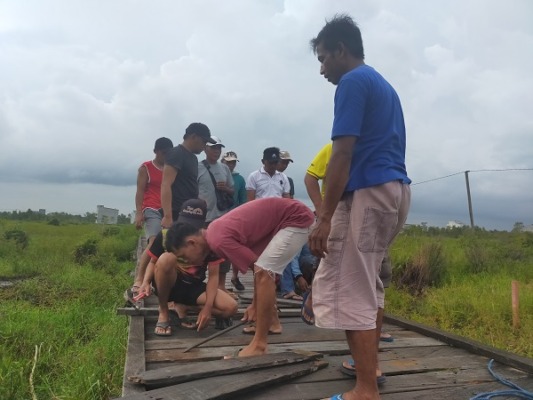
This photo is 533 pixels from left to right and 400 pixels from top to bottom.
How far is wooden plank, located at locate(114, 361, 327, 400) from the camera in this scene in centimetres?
207

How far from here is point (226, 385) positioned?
223 cm

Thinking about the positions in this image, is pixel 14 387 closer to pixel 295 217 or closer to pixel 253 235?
pixel 253 235

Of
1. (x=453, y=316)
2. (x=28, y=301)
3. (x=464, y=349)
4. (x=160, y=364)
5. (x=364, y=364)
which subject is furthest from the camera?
(x=28, y=301)

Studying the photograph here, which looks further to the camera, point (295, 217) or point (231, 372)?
point (295, 217)

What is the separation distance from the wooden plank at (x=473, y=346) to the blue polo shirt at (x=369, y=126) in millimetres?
1397

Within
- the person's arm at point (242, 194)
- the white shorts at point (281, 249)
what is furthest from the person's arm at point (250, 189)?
the white shorts at point (281, 249)

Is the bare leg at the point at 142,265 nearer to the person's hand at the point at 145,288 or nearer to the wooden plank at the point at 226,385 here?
the person's hand at the point at 145,288

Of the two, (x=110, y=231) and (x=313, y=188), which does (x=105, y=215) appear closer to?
(x=110, y=231)

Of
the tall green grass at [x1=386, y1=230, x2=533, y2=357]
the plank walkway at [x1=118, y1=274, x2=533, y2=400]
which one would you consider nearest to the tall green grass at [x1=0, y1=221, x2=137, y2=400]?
the plank walkway at [x1=118, y1=274, x2=533, y2=400]

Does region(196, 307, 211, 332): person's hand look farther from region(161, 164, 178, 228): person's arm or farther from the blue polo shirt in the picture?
the blue polo shirt

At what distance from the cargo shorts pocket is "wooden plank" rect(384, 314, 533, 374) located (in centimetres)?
131

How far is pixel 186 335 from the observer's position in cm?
334

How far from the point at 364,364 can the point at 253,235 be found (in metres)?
1.12

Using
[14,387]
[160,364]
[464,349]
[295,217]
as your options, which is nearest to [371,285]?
[295,217]
